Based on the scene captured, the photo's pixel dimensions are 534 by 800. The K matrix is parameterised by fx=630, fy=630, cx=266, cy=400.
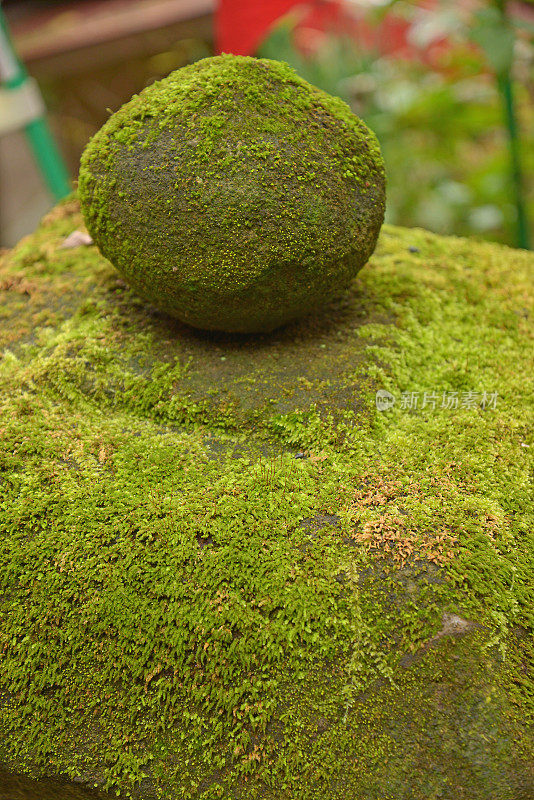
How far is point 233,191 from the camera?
180 centimetres

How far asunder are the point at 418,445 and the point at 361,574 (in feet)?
1.48

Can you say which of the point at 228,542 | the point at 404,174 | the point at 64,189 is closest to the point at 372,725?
the point at 228,542

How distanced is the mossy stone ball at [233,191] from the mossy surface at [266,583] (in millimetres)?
298

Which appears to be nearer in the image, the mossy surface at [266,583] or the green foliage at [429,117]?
the mossy surface at [266,583]

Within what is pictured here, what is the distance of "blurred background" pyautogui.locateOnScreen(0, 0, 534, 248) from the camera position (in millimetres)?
3994

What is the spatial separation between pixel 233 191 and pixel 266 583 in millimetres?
1079
